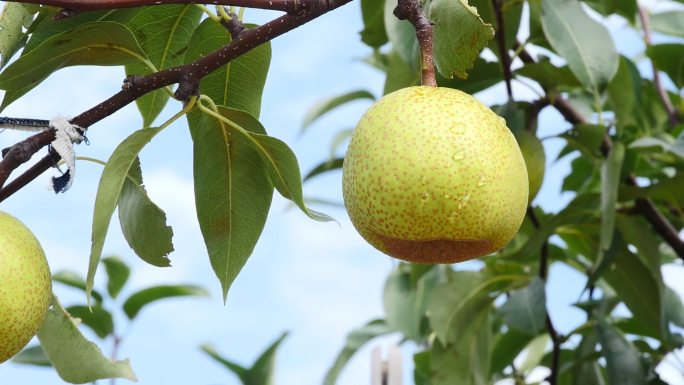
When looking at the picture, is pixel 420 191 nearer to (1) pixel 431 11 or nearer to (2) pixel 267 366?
(1) pixel 431 11

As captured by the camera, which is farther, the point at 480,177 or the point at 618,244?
the point at 618,244

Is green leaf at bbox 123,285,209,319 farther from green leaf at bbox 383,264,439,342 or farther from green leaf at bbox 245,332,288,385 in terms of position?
green leaf at bbox 383,264,439,342

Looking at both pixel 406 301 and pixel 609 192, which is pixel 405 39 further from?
pixel 406 301

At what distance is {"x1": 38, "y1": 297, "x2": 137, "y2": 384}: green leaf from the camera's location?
1.24 m

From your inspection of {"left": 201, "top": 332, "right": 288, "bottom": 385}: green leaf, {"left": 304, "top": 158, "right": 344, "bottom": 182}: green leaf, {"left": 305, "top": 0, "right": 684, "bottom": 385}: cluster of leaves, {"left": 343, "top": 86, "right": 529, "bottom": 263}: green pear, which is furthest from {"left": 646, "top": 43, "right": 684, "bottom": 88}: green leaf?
{"left": 343, "top": 86, "right": 529, "bottom": 263}: green pear

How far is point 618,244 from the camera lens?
1779mm

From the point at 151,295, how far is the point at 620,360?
1.27 m

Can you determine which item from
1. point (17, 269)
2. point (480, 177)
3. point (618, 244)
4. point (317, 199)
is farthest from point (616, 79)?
point (17, 269)

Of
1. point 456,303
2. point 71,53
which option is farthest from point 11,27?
point 456,303

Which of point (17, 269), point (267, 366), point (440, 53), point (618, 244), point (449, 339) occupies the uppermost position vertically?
point (440, 53)

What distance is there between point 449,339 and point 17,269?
3.67 feet

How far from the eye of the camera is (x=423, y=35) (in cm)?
104

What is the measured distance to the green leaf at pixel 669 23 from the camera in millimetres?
2262

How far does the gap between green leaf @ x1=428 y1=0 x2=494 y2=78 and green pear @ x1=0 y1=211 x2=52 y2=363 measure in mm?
478
